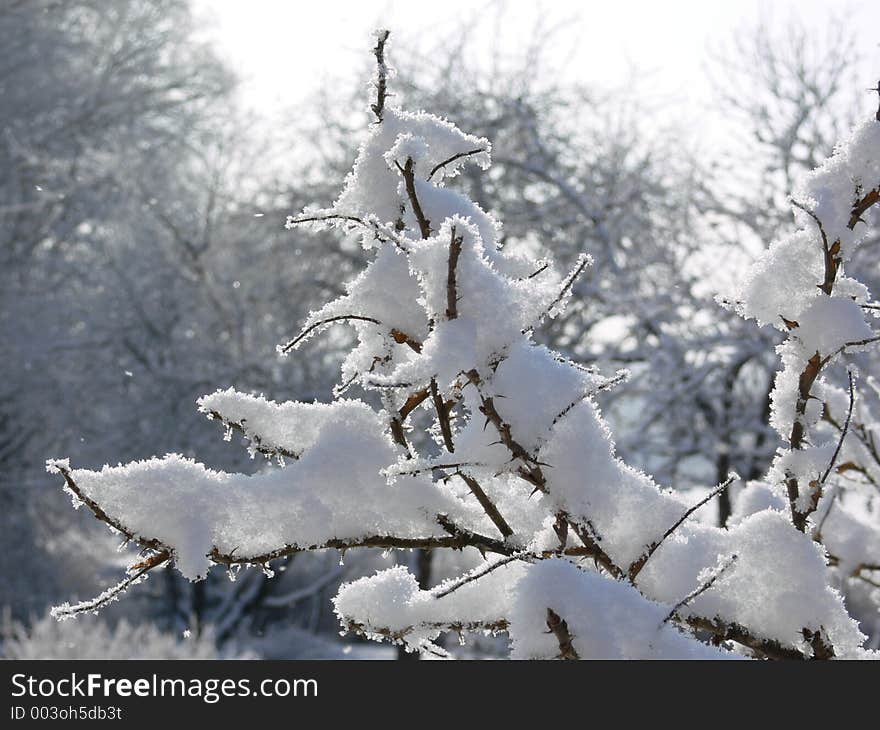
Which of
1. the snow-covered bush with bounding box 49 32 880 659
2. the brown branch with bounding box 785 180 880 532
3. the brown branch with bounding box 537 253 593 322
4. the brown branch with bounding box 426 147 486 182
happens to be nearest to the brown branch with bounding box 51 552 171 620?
the snow-covered bush with bounding box 49 32 880 659

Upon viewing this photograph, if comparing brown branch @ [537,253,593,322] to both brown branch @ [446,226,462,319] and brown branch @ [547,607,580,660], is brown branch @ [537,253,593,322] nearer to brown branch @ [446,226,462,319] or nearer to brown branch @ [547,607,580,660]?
brown branch @ [446,226,462,319]

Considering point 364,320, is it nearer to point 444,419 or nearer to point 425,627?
point 444,419

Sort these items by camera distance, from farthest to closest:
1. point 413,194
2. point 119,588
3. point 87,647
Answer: point 87,647 < point 413,194 < point 119,588

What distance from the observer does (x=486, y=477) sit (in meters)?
1.19

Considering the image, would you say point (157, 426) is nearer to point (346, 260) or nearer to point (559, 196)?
point (346, 260)

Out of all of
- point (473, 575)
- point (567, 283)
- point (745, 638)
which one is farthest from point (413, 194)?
point (745, 638)

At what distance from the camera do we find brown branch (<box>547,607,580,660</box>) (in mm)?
972

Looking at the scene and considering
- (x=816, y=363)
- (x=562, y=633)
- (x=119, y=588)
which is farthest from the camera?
(x=816, y=363)

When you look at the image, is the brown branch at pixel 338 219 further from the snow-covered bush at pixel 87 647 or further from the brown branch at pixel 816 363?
the snow-covered bush at pixel 87 647

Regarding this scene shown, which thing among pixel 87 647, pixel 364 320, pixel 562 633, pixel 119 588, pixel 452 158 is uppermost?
pixel 87 647

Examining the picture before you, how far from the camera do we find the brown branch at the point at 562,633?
97cm

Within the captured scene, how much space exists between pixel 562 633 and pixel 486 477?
27 centimetres

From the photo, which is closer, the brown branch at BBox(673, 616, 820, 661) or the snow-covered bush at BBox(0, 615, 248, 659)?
the brown branch at BBox(673, 616, 820, 661)
